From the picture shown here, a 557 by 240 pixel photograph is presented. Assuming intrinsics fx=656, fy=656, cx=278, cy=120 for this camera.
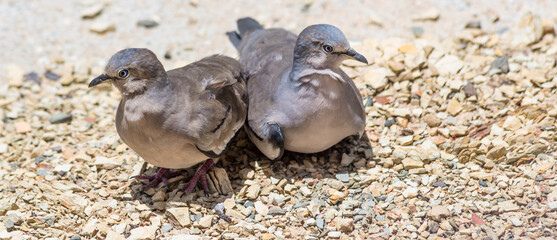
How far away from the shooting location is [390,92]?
246 inches

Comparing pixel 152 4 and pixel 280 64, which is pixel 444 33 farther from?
pixel 152 4

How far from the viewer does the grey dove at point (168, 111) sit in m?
4.77

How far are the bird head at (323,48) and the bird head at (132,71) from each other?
43.8 inches

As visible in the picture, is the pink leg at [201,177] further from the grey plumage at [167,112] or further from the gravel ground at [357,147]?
the grey plumage at [167,112]

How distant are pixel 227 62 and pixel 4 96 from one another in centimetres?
287

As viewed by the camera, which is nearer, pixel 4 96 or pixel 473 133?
pixel 473 133

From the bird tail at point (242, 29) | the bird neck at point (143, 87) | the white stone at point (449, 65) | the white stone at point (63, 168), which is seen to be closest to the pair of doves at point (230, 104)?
the bird neck at point (143, 87)

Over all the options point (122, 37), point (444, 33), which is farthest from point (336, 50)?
point (122, 37)

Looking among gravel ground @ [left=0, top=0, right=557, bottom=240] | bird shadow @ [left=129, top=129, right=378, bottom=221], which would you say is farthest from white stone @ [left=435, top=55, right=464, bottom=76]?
bird shadow @ [left=129, top=129, right=378, bottom=221]

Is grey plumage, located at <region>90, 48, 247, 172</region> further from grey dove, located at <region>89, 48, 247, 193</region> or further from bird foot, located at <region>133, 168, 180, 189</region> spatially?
bird foot, located at <region>133, 168, 180, 189</region>

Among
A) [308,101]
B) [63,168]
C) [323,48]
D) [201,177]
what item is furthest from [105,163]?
[323,48]

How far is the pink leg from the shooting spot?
210 inches

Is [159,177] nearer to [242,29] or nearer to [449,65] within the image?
[242,29]

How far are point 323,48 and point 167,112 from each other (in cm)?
128
